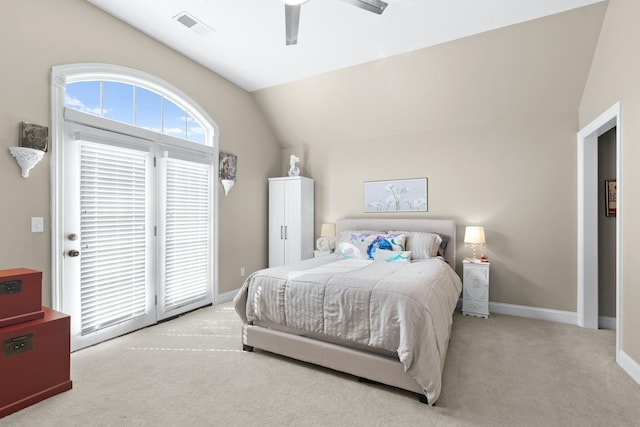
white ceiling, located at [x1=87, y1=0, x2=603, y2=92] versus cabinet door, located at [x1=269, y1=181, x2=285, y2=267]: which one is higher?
white ceiling, located at [x1=87, y1=0, x2=603, y2=92]

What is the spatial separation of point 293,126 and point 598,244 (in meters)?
4.27

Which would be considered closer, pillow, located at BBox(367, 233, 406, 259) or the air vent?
the air vent

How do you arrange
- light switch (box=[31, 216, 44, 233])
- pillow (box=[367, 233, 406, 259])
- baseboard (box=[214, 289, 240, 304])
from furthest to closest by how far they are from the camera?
baseboard (box=[214, 289, 240, 304]), pillow (box=[367, 233, 406, 259]), light switch (box=[31, 216, 44, 233])

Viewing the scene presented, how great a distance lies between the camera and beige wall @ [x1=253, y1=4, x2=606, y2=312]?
3246 millimetres

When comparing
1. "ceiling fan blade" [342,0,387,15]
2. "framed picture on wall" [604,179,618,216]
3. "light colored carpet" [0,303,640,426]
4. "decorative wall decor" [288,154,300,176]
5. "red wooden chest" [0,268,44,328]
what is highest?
"ceiling fan blade" [342,0,387,15]

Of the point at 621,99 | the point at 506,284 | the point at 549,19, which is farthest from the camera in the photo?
the point at 506,284

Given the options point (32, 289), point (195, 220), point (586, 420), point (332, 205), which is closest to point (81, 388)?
point (32, 289)

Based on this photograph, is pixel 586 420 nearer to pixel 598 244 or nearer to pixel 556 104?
pixel 598 244

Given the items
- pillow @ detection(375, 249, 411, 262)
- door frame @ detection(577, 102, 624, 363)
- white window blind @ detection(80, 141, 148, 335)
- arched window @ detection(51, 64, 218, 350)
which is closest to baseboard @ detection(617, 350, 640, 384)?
door frame @ detection(577, 102, 624, 363)

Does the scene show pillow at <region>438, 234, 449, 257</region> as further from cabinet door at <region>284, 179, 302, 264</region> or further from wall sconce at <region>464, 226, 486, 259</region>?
cabinet door at <region>284, 179, 302, 264</region>

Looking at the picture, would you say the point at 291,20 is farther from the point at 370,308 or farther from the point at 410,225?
the point at 410,225

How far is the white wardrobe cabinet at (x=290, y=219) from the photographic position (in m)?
4.80

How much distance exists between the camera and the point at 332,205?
5.02 meters

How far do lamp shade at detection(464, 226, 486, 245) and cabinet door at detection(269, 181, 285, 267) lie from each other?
2.67m
